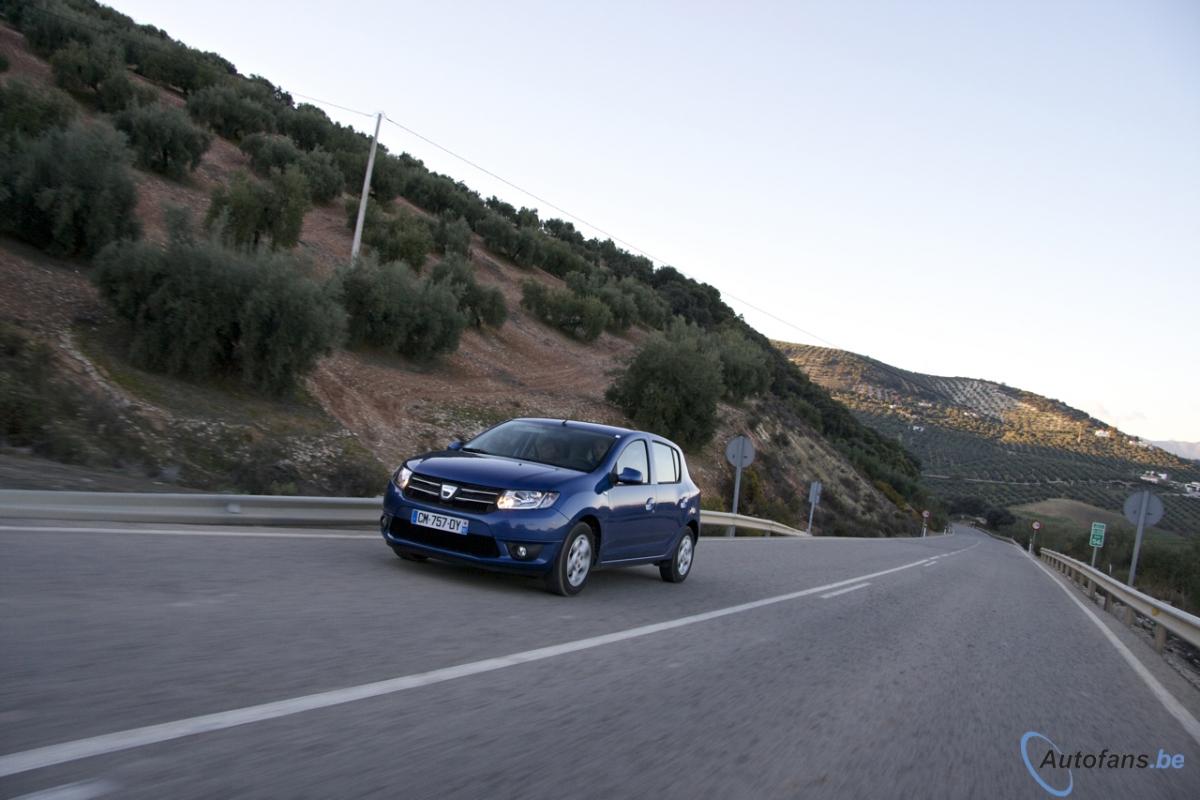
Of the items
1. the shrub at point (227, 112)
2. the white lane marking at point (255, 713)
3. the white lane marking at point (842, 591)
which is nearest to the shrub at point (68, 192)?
the white lane marking at point (842, 591)

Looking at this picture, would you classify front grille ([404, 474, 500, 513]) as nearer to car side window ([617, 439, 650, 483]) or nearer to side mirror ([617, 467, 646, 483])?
side mirror ([617, 467, 646, 483])

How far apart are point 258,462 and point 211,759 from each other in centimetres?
1232

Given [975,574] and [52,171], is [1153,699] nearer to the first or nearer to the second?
[975,574]

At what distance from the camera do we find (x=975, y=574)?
2173 cm

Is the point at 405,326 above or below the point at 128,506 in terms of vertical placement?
above

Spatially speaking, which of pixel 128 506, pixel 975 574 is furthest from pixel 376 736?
pixel 975 574

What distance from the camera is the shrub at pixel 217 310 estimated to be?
1658 centimetres

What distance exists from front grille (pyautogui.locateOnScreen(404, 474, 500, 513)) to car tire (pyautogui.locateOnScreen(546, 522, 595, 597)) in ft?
2.63

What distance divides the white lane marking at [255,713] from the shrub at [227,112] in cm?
3415

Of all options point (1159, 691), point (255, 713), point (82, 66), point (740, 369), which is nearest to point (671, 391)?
point (740, 369)

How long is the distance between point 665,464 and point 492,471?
9.89ft

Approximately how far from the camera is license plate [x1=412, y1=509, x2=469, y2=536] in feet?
25.4

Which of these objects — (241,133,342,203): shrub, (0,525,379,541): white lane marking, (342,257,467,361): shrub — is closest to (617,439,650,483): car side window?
(0,525,379,541): white lane marking

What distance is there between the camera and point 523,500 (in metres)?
7.84
